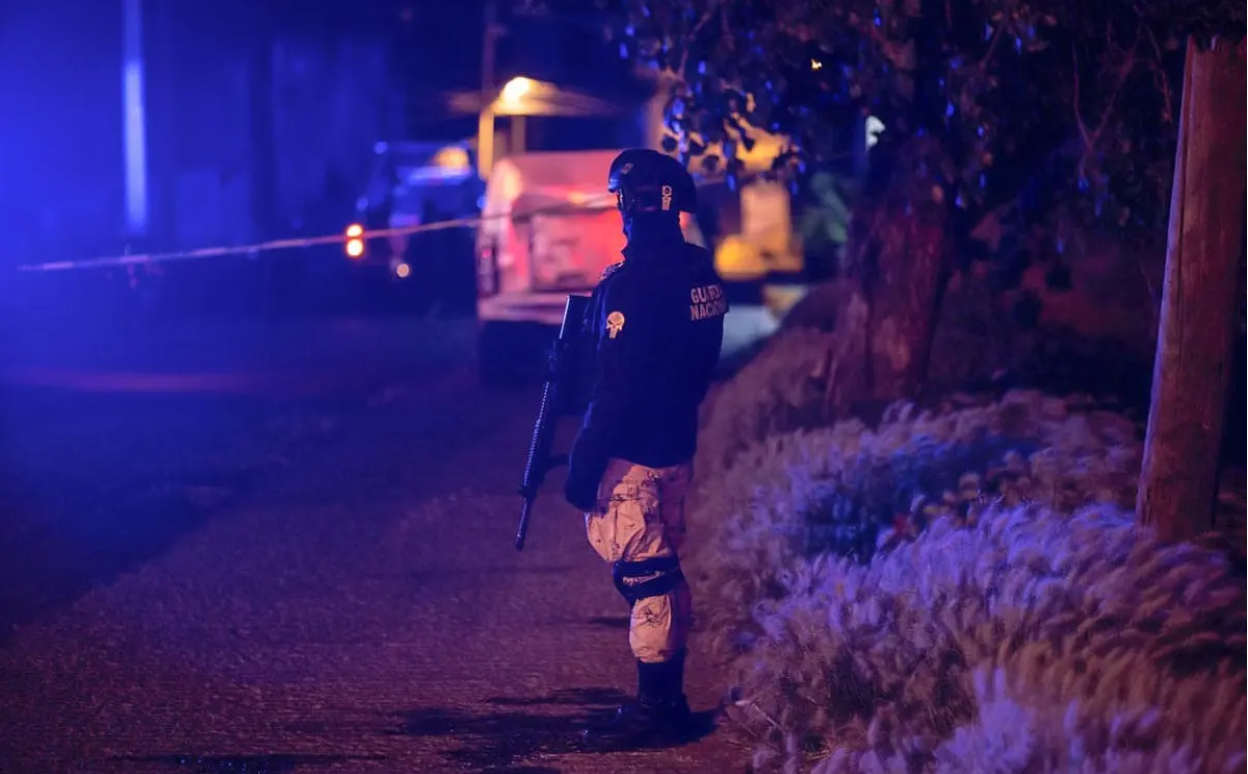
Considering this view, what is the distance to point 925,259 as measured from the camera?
9312mm

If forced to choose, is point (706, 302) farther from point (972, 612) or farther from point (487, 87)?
point (487, 87)

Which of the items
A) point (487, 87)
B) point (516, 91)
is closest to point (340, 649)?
point (516, 91)

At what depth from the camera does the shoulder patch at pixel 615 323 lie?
512cm

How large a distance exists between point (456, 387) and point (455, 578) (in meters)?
7.10

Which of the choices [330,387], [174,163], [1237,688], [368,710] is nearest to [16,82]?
[174,163]

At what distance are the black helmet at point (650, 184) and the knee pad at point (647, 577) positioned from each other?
1.24 m

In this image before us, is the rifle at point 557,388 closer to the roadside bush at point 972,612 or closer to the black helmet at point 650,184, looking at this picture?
the black helmet at point 650,184

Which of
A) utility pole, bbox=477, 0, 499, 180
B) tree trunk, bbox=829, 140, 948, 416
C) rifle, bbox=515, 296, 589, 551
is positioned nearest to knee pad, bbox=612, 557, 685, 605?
rifle, bbox=515, 296, 589, 551

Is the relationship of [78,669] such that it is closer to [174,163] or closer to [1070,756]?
[1070,756]

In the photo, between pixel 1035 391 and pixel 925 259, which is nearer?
pixel 1035 391

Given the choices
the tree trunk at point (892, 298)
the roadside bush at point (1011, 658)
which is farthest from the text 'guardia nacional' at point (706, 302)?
the tree trunk at point (892, 298)

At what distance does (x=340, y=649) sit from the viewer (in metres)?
6.46

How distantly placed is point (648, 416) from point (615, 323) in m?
0.36

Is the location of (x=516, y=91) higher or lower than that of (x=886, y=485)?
higher
